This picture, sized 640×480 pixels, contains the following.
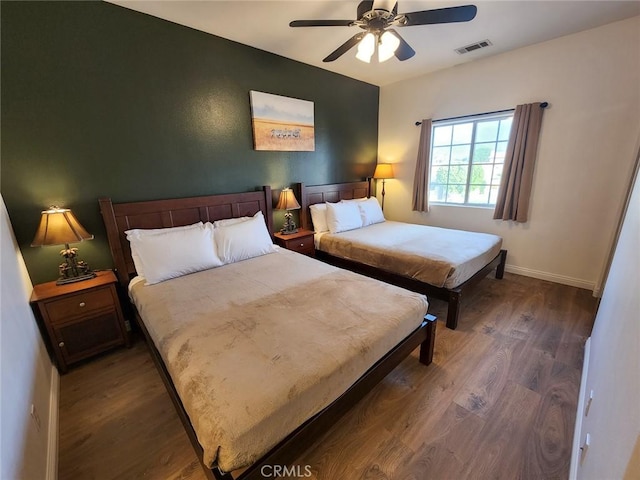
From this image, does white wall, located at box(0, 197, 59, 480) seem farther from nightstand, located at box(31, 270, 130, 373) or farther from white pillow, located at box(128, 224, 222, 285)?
white pillow, located at box(128, 224, 222, 285)

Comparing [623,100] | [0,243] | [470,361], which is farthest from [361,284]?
[623,100]

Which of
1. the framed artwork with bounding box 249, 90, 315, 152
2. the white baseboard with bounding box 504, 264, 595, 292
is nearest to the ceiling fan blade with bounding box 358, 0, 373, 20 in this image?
the framed artwork with bounding box 249, 90, 315, 152

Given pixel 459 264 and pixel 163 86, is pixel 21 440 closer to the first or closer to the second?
pixel 163 86

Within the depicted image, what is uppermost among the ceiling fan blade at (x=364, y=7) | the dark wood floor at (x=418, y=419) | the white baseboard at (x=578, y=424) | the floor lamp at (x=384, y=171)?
the ceiling fan blade at (x=364, y=7)

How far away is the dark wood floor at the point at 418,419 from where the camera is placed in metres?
1.33

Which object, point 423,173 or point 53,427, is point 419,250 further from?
point 53,427

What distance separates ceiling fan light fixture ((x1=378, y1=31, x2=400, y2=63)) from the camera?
6.54 ft

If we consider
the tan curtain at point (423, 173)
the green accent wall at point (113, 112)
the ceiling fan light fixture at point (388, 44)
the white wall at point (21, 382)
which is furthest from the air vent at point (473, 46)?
the white wall at point (21, 382)

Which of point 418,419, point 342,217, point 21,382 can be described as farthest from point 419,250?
point 21,382

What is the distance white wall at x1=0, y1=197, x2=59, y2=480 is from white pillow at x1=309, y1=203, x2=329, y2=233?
8.80 ft

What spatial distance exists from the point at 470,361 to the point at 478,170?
107 inches

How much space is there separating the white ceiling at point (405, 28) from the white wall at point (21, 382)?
2133 millimetres

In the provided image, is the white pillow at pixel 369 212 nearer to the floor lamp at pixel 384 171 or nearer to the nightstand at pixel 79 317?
the floor lamp at pixel 384 171

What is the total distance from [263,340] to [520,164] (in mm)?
3541
